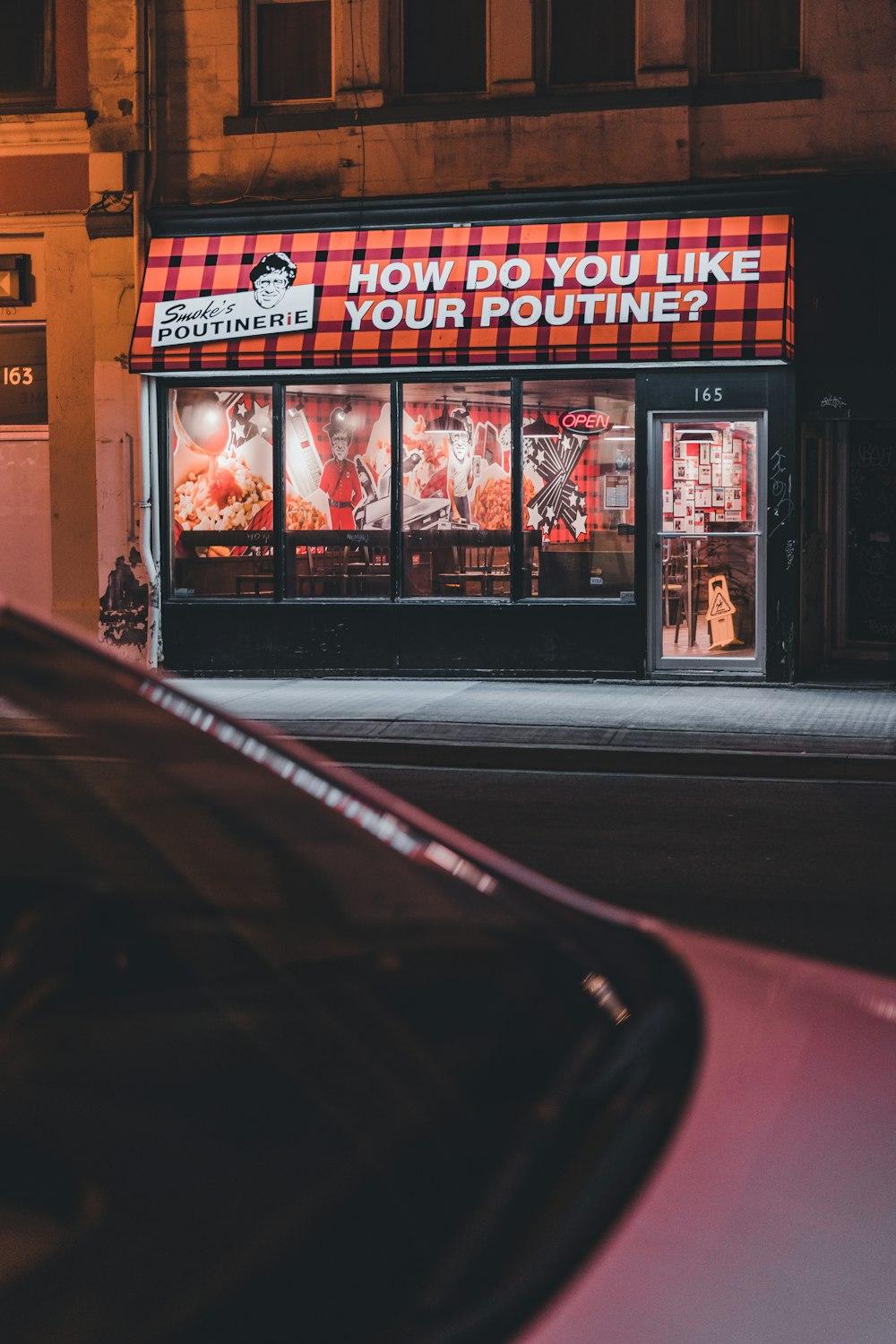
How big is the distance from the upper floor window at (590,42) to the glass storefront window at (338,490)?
3610mm

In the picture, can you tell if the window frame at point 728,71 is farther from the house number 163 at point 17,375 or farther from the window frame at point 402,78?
the house number 163 at point 17,375

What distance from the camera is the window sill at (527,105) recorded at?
1443 cm

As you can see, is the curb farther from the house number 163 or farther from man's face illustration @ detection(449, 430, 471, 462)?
the house number 163

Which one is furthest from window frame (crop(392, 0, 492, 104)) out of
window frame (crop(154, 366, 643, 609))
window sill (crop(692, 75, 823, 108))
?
window frame (crop(154, 366, 643, 609))

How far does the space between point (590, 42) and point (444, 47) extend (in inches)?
58.3

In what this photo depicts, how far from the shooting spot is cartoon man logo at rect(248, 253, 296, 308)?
596 inches

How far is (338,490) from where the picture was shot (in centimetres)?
1547

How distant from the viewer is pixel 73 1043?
1996 millimetres

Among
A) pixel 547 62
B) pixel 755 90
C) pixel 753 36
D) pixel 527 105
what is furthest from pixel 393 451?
pixel 753 36

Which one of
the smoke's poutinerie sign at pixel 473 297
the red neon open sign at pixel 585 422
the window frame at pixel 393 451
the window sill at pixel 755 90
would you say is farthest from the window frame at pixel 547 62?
the red neon open sign at pixel 585 422

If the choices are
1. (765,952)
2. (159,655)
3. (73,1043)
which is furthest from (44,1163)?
(159,655)

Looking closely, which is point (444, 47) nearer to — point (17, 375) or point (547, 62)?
point (547, 62)

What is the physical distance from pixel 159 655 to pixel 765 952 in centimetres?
1422

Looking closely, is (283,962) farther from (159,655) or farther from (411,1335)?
(159,655)
